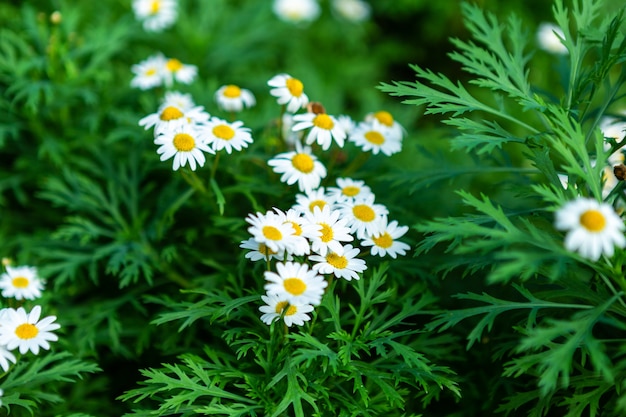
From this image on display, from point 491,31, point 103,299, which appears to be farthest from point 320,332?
point 491,31

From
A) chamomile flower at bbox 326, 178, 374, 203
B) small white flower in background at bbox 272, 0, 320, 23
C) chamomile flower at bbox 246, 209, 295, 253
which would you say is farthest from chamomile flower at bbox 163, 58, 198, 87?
small white flower in background at bbox 272, 0, 320, 23

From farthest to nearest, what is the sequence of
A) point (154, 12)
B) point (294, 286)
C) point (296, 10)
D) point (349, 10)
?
point (349, 10) → point (296, 10) → point (154, 12) → point (294, 286)

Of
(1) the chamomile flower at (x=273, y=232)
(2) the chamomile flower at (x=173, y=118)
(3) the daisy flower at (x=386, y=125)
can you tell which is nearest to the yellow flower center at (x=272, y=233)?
(1) the chamomile flower at (x=273, y=232)

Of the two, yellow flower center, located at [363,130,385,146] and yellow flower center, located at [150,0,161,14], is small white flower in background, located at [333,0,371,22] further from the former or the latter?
yellow flower center, located at [363,130,385,146]

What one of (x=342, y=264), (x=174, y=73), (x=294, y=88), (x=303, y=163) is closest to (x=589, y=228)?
(x=342, y=264)

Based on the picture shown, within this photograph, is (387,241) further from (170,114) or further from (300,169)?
(170,114)

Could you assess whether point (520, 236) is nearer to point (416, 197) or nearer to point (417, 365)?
point (417, 365)

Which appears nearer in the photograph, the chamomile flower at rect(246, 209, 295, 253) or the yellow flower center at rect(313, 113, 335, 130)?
the chamomile flower at rect(246, 209, 295, 253)
